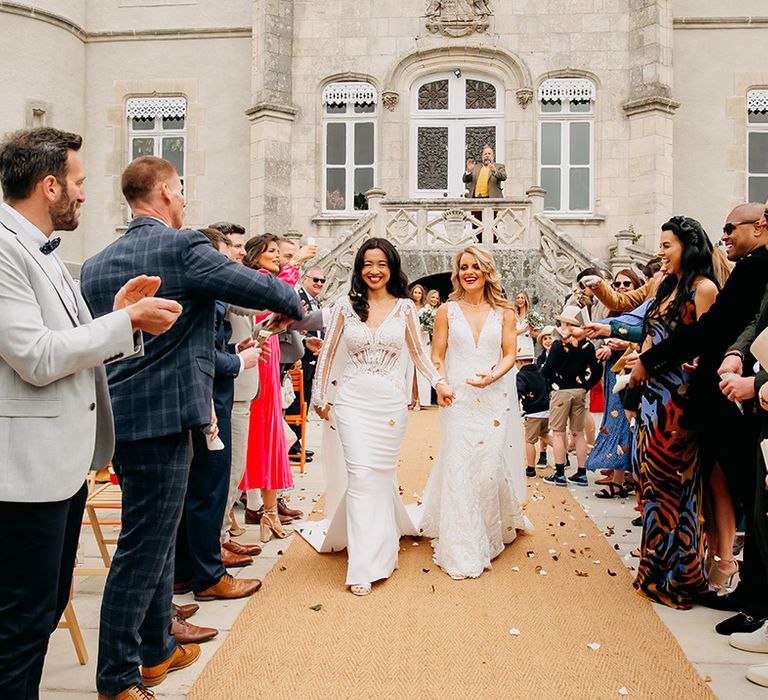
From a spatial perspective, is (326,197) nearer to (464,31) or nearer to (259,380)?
(464,31)

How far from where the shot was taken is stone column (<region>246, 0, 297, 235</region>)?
18469mm

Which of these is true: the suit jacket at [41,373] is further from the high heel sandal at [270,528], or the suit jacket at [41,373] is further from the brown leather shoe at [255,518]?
the brown leather shoe at [255,518]

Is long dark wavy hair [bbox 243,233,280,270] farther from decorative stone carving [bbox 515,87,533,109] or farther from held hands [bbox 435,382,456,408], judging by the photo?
decorative stone carving [bbox 515,87,533,109]

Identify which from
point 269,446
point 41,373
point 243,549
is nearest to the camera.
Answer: point 41,373

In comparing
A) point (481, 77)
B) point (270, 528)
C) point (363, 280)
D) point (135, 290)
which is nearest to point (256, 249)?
point (363, 280)

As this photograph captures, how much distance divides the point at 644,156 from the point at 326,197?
8.02m

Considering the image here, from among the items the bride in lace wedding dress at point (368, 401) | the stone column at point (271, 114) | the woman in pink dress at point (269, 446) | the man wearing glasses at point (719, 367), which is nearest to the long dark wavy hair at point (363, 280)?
the bride in lace wedding dress at point (368, 401)

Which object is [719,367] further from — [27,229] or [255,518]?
[255,518]

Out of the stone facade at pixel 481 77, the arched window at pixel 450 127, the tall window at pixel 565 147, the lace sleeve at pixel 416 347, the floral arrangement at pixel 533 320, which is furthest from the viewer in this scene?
the arched window at pixel 450 127

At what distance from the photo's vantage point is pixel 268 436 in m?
6.07

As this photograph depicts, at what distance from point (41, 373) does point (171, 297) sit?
0.96m

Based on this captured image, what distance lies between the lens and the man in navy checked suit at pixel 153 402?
10.5ft

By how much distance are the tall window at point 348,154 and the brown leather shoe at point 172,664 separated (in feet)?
54.0

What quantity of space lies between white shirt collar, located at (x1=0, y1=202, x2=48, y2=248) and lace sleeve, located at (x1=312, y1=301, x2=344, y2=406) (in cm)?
293
